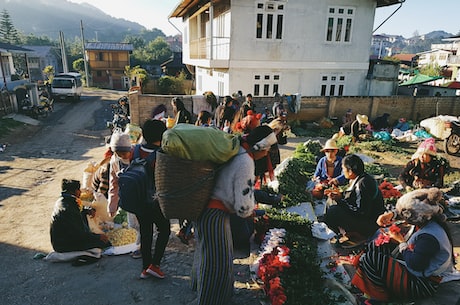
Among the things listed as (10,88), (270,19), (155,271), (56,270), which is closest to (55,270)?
(56,270)

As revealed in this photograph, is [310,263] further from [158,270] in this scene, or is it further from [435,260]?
[158,270]

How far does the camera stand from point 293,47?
50.9 ft

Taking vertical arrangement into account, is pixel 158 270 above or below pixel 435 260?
below

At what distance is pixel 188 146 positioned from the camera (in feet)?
7.83

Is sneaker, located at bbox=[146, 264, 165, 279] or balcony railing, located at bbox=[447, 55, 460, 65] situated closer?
sneaker, located at bbox=[146, 264, 165, 279]

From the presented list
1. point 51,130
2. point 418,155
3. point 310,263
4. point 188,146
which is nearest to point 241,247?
point 310,263

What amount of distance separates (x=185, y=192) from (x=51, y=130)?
1497cm

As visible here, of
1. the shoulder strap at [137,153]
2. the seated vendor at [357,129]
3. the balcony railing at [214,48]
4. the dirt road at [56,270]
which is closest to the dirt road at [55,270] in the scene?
the dirt road at [56,270]

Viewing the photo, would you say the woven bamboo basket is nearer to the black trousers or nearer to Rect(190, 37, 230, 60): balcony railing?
the black trousers

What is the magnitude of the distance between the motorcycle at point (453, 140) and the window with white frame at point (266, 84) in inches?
320

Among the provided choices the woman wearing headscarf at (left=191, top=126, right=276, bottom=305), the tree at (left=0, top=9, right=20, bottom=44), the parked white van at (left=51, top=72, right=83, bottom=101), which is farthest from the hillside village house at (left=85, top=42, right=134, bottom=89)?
the woman wearing headscarf at (left=191, top=126, right=276, bottom=305)

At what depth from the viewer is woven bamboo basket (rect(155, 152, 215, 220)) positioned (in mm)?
2445

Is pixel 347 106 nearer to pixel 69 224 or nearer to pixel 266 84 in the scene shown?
pixel 266 84

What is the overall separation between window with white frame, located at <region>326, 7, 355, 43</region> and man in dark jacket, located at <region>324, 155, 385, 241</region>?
1372cm
